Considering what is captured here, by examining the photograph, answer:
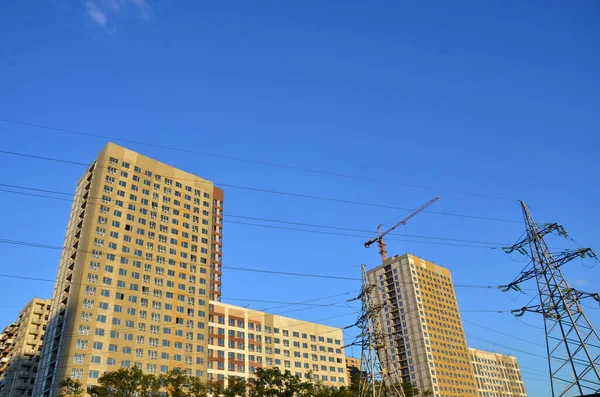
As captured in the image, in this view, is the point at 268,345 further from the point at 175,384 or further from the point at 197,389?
the point at 175,384

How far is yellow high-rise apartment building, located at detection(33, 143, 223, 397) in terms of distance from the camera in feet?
393

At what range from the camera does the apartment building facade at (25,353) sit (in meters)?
170

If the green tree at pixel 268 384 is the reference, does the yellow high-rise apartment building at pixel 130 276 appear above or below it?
above

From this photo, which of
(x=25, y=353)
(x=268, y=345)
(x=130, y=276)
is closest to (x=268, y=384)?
(x=130, y=276)

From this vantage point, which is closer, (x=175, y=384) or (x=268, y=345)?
(x=175, y=384)

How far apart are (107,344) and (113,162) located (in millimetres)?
51701

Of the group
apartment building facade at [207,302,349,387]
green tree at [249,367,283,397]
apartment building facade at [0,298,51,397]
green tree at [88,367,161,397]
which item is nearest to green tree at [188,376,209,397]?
green tree at [88,367,161,397]

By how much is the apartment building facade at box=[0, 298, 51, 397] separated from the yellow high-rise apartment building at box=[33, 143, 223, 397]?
55.9 metres

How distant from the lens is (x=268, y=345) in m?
160

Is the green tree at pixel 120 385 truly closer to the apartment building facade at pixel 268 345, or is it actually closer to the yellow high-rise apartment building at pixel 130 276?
the yellow high-rise apartment building at pixel 130 276

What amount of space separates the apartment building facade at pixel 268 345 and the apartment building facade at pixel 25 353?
217 ft

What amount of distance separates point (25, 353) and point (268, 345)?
280 ft

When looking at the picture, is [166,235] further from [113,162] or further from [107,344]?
[107,344]

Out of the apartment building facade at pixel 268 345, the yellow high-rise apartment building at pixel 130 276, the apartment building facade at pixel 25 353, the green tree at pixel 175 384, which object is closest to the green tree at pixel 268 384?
the green tree at pixel 175 384
